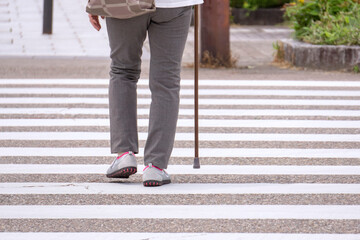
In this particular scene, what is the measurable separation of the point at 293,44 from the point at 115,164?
19.8 feet

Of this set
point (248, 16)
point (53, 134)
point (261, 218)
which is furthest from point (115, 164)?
point (248, 16)

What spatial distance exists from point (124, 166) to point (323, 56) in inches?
224

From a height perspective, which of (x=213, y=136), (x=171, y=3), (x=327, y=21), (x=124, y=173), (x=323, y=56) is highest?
(x=171, y=3)

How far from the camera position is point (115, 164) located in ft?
15.3

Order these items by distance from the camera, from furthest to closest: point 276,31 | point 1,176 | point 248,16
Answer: point 248,16
point 276,31
point 1,176

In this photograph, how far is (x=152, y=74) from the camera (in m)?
4.52

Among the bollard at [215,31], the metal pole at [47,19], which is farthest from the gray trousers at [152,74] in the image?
the metal pole at [47,19]

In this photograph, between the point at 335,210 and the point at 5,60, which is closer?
the point at 335,210

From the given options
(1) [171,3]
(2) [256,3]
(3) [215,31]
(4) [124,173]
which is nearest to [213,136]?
(4) [124,173]

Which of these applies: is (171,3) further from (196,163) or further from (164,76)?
(196,163)

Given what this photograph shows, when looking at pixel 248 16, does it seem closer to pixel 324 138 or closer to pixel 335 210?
pixel 324 138

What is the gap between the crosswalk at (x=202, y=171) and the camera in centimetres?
384

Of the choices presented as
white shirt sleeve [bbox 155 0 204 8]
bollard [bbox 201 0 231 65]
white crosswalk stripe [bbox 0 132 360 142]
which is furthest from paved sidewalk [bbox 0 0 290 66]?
white shirt sleeve [bbox 155 0 204 8]

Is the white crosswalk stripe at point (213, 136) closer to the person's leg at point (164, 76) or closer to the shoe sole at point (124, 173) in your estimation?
the shoe sole at point (124, 173)
